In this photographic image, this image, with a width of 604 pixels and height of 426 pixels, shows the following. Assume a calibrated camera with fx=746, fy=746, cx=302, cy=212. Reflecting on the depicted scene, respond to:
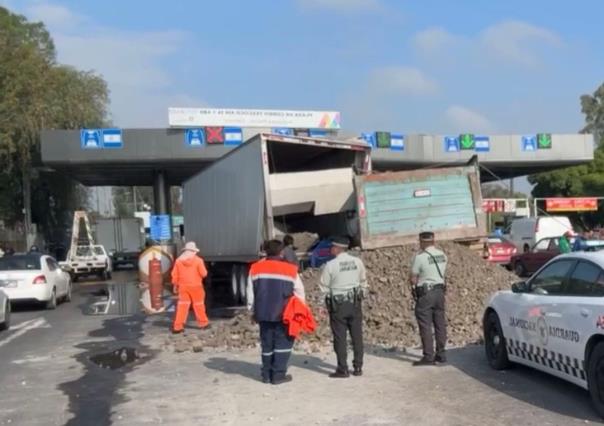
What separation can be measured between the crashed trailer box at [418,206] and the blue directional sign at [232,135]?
2193cm

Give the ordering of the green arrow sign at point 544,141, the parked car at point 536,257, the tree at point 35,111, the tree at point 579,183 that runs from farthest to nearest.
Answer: the tree at point 579,183 < the green arrow sign at point 544,141 < the tree at point 35,111 < the parked car at point 536,257

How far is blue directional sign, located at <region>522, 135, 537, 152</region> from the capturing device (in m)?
42.2

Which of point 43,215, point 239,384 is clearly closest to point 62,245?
point 43,215

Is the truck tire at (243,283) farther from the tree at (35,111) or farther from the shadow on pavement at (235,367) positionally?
the tree at (35,111)

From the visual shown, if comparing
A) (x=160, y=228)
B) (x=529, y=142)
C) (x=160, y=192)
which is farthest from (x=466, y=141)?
(x=160, y=192)

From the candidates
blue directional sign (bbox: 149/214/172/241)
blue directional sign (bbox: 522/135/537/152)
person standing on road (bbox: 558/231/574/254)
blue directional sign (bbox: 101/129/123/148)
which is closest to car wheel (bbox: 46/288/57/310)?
person standing on road (bbox: 558/231/574/254)

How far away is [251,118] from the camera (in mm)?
38844

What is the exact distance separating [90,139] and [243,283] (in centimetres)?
2062

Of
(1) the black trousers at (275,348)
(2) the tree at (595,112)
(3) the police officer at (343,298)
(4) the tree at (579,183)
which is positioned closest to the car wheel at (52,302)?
(1) the black trousers at (275,348)

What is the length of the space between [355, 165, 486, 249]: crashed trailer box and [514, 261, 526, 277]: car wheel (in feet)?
34.3

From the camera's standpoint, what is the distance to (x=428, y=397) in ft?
24.8

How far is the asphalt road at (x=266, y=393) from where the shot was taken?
273 inches

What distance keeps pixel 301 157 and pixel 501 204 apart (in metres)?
33.2

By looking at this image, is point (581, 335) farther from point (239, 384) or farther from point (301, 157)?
point (301, 157)
